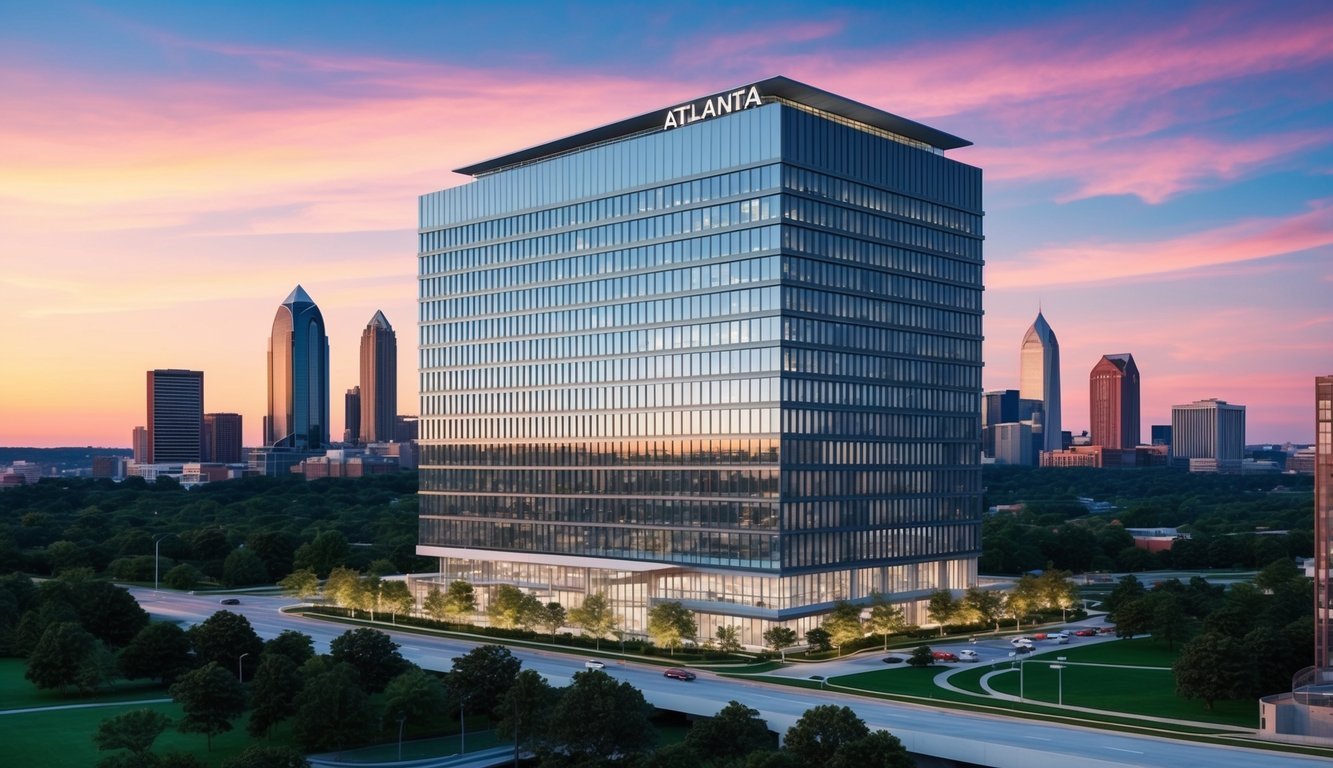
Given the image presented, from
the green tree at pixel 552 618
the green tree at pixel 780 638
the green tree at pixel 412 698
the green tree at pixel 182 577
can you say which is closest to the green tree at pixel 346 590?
the green tree at pixel 552 618

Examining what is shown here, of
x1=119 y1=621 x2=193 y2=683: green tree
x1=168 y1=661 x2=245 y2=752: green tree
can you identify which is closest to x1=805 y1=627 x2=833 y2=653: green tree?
x1=168 y1=661 x2=245 y2=752: green tree

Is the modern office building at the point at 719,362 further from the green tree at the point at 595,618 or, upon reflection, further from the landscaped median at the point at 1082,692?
the landscaped median at the point at 1082,692

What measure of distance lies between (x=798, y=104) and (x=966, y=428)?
1880 inches

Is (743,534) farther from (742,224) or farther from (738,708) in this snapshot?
(738,708)

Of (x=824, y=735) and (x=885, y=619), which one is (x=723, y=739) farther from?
(x=885, y=619)

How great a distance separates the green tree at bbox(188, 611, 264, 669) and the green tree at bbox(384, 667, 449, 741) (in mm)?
24829

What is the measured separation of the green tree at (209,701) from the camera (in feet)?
319

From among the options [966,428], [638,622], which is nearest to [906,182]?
[966,428]

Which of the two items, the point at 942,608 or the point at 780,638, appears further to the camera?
the point at 942,608

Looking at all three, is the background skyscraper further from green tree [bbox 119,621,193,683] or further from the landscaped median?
green tree [bbox 119,621,193,683]

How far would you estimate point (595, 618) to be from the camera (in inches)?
5433

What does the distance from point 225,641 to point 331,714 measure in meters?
28.7

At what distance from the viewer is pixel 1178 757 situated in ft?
272

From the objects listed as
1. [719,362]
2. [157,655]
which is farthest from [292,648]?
[719,362]
